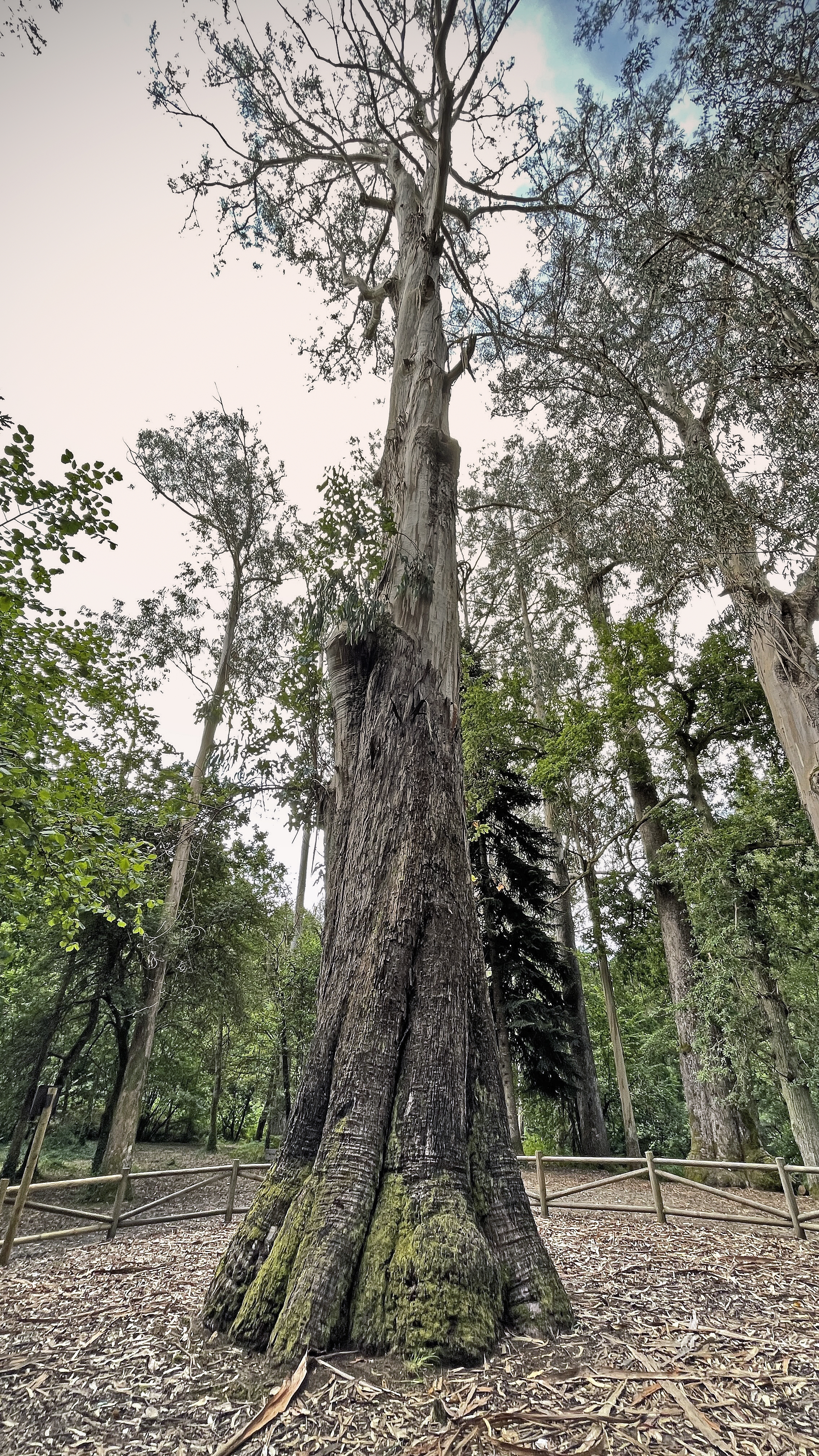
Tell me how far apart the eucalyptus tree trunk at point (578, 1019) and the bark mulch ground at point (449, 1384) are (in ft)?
28.1

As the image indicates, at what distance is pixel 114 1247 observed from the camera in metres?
5.53

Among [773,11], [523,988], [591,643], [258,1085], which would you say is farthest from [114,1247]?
[258,1085]

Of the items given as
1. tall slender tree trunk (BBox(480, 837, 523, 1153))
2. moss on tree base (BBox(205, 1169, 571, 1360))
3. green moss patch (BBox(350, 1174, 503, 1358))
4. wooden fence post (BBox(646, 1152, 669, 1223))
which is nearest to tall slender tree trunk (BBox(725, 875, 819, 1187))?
wooden fence post (BBox(646, 1152, 669, 1223))

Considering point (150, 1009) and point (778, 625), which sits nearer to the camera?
point (778, 625)

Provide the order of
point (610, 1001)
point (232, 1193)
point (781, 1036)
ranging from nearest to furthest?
point (232, 1193)
point (781, 1036)
point (610, 1001)

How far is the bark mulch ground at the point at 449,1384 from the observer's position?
75.0 inches

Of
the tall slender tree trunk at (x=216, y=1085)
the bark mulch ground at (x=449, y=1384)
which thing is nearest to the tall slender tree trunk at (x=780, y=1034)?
the bark mulch ground at (x=449, y=1384)

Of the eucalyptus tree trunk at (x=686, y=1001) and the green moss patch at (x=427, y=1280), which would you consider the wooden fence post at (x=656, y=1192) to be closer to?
the eucalyptus tree trunk at (x=686, y=1001)

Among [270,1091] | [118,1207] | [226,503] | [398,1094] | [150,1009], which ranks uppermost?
[226,503]

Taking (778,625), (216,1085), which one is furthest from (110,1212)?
(216,1085)

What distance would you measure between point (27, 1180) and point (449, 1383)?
15.7ft

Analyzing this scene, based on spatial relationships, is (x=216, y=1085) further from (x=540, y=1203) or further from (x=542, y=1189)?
(x=542, y=1189)

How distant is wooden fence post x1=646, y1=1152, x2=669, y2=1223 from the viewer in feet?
19.8

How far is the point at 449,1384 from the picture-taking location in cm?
214
